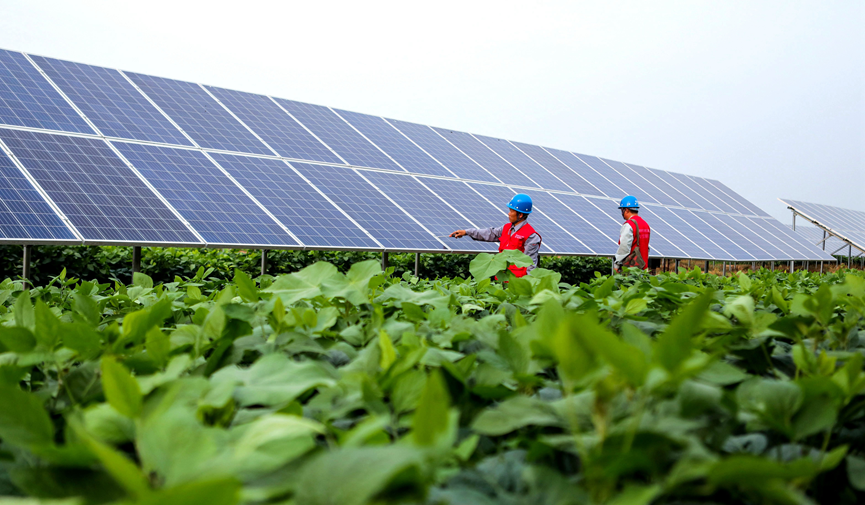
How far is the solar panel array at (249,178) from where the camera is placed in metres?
6.67

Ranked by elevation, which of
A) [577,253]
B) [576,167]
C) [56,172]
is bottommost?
[577,253]

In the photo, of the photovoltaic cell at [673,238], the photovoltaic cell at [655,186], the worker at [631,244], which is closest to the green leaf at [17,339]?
the worker at [631,244]

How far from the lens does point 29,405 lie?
618mm

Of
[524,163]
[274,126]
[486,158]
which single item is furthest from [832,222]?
[274,126]

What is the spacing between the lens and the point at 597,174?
634 inches

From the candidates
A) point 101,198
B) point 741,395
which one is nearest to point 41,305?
point 741,395

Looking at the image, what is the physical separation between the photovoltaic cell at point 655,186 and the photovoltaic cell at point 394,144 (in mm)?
6938

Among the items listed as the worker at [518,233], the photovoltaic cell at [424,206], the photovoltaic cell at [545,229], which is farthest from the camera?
the photovoltaic cell at [545,229]

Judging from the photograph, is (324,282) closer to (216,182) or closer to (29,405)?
(29,405)

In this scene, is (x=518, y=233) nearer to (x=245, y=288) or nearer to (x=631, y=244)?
(x=631, y=244)

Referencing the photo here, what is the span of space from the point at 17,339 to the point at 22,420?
427 millimetres

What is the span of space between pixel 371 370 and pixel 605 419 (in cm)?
41

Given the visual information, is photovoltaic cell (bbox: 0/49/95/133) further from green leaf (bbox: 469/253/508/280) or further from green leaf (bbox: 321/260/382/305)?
green leaf (bbox: 321/260/382/305)

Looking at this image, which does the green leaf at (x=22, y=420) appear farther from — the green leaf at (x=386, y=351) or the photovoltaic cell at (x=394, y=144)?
the photovoltaic cell at (x=394, y=144)
